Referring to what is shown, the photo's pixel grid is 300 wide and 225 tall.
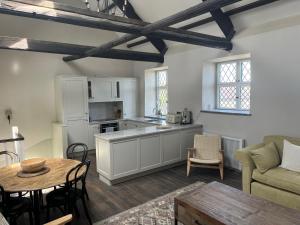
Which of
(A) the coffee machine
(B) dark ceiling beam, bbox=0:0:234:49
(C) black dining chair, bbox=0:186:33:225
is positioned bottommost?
(C) black dining chair, bbox=0:186:33:225

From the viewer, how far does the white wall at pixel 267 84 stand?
357cm

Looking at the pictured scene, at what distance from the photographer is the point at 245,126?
14.0ft

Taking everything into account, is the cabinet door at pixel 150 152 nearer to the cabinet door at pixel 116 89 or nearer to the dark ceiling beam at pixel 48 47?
the dark ceiling beam at pixel 48 47

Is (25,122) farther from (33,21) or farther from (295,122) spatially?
(295,122)

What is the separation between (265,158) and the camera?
3180 mm

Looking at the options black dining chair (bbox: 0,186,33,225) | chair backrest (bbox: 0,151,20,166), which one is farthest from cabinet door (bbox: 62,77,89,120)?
black dining chair (bbox: 0,186,33,225)

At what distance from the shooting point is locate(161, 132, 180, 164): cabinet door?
4.55 m

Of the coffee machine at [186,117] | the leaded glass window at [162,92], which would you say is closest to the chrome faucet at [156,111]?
the leaded glass window at [162,92]

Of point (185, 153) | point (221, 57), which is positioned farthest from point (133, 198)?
point (221, 57)

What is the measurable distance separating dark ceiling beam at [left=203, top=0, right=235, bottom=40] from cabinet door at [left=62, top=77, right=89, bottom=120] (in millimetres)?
3353

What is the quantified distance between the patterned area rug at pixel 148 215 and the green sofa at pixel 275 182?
1157 mm

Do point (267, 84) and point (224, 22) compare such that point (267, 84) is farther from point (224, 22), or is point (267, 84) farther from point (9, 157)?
point (9, 157)

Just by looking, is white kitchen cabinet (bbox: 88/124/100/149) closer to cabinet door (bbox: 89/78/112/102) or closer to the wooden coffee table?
cabinet door (bbox: 89/78/112/102)

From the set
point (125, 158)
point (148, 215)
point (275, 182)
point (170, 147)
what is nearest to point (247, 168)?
point (275, 182)
